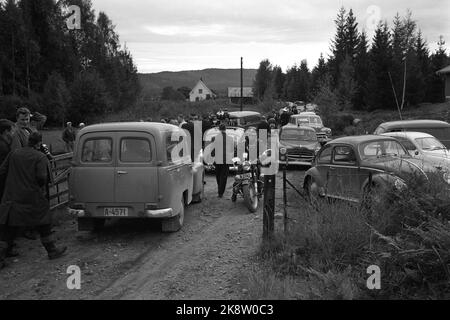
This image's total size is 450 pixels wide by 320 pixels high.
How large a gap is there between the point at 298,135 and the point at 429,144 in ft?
20.3

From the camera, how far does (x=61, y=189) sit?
35.7 ft

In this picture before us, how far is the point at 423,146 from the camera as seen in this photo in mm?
13000

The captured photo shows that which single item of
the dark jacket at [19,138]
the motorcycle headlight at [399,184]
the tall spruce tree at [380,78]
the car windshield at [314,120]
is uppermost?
the tall spruce tree at [380,78]

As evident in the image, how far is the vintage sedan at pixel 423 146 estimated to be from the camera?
12047 millimetres

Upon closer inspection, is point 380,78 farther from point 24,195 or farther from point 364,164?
point 24,195

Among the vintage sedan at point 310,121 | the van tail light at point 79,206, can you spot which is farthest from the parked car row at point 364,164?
the vintage sedan at point 310,121

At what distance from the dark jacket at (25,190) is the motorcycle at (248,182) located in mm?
4585

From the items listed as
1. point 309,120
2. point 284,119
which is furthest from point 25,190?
point 284,119

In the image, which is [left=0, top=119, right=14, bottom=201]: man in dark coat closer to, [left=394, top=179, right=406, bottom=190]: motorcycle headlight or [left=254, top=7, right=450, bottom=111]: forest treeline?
[left=394, top=179, right=406, bottom=190]: motorcycle headlight

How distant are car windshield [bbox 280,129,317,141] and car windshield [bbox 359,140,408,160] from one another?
778 centimetres

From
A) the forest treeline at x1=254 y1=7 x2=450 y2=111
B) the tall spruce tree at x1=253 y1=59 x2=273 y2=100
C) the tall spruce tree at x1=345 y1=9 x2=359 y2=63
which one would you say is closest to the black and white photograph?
the forest treeline at x1=254 y1=7 x2=450 y2=111

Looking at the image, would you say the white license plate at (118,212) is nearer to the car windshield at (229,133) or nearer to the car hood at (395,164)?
the car hood at (395,164)

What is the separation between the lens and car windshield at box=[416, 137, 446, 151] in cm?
1288

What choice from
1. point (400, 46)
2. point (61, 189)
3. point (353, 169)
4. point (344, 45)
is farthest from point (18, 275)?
point (344, 45)
